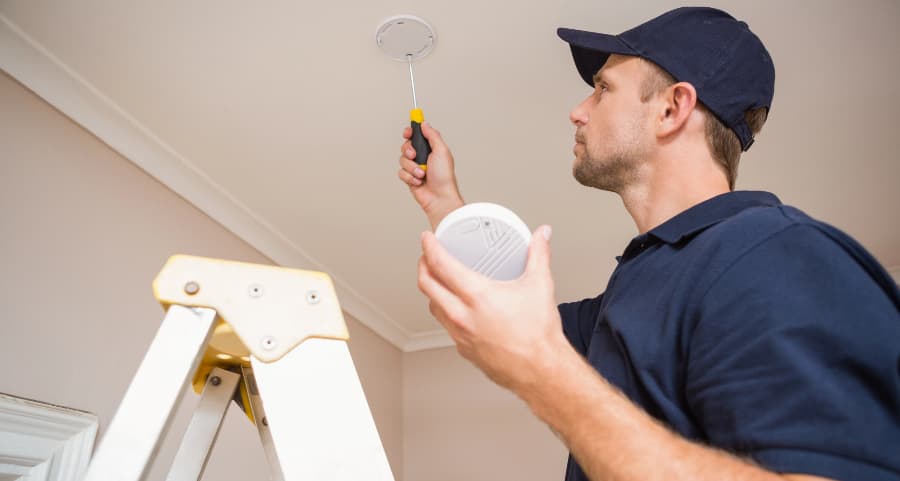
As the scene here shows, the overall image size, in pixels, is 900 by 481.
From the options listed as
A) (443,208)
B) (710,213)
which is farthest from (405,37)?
(710,213)

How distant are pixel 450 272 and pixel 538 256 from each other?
3.3 inches

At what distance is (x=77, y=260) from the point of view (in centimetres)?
147

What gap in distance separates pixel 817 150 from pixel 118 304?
209cm

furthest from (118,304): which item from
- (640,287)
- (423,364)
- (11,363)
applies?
(423,364)

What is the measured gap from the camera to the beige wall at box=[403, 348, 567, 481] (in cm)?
287

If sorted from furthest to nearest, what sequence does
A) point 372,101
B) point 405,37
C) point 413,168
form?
point 372,101 → point 405,37 → point 413,168

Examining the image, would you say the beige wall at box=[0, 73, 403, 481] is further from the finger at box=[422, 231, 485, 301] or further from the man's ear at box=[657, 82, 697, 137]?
the man's ear at box=[657, 82, 697, 137]

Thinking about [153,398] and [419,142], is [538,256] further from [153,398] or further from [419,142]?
[419,142]

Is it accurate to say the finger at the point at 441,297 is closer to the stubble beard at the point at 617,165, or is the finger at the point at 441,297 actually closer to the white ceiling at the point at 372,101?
the stubble beard at the point at 617,165

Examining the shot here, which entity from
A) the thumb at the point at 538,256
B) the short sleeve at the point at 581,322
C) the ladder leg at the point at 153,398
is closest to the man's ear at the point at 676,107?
the short sleeve at the point at 581,322

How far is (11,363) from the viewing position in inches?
49.6

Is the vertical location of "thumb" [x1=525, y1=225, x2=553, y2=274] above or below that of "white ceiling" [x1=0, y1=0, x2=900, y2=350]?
below

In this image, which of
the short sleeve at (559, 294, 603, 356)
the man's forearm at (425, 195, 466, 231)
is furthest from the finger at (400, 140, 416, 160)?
the short sleeve at (559, 294, 603, 356)

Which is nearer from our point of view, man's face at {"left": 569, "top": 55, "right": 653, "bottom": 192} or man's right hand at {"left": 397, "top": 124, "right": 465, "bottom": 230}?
man's face at {"left": 569, "top": 55, "right": 653, "bottom": 192}
